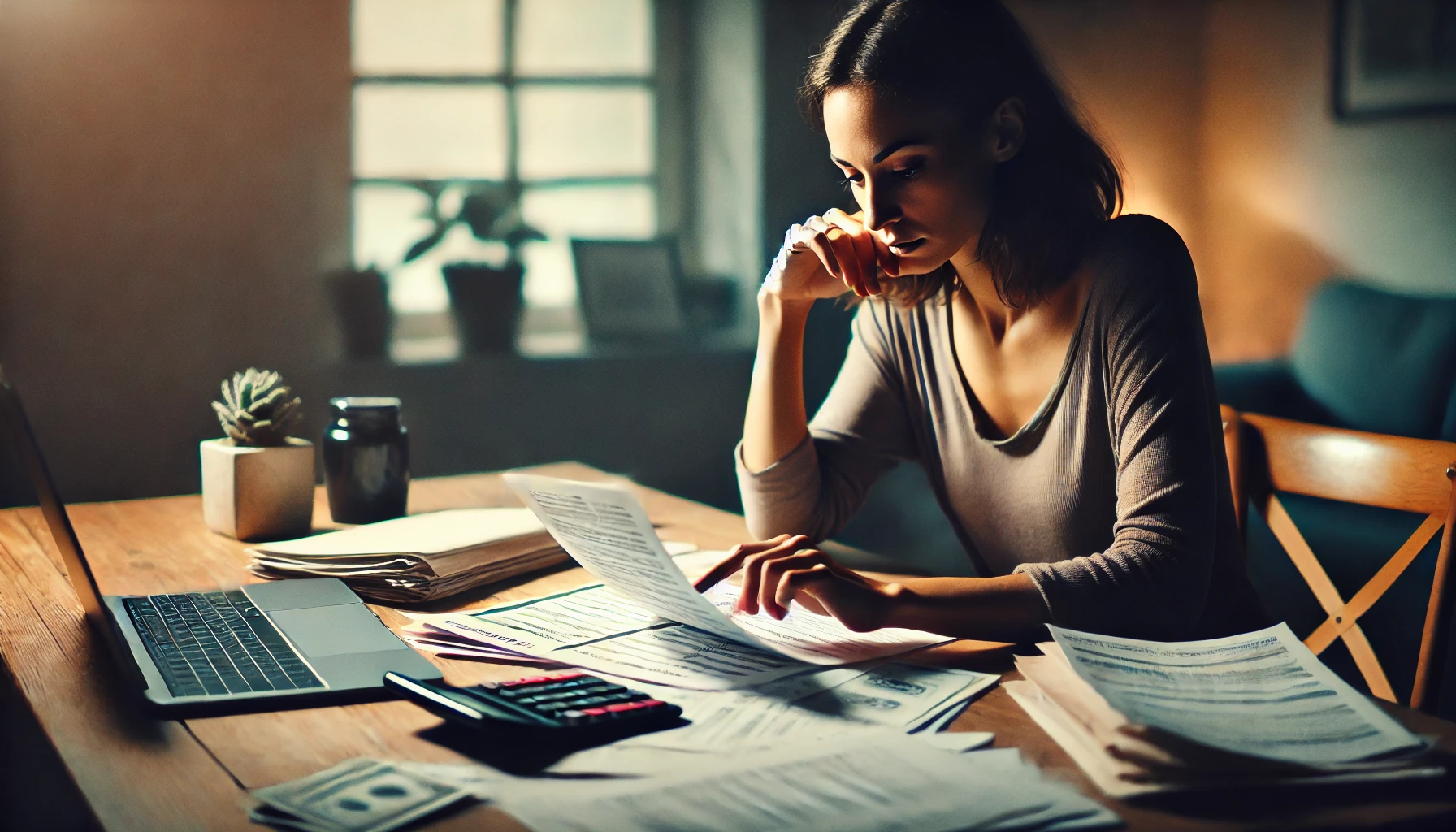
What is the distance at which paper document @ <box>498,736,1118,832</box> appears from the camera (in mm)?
528

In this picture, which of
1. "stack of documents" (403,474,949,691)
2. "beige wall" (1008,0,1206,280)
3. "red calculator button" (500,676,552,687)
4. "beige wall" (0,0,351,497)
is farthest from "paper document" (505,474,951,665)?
"beige wall" (1008,0,1206,280)

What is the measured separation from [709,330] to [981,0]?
5.95 ft

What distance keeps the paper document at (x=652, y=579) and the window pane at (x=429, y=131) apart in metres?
1.82

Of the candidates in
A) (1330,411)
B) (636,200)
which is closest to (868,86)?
(636,200)

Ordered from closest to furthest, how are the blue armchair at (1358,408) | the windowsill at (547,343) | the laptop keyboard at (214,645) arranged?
the laptop keyboard at (214,645) → the blue armchair at (1358,408) → the windowsill at (547,343)

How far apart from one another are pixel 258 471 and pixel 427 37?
164 cm

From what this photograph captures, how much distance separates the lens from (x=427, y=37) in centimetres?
257

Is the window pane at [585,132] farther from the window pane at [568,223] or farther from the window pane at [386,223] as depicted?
the window pane at [386,223]

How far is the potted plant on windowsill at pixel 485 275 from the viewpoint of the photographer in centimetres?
256

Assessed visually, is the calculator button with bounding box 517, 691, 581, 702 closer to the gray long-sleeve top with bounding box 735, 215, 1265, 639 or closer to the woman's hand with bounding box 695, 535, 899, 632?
the woman's hand with bounding box 695, 535, 899, 632

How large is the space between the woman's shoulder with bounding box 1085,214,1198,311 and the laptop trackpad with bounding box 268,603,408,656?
0.68 metres

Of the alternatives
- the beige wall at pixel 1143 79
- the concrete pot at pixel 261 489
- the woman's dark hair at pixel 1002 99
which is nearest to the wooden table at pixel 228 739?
the concrete pot at pixel 261 489

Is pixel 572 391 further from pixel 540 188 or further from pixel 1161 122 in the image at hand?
pixel 1161 122

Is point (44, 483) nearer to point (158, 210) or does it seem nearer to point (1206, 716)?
point (1206, 716)
